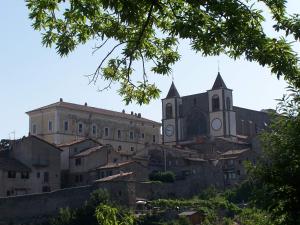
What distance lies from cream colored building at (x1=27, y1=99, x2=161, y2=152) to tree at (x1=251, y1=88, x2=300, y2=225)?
6483 centimetres

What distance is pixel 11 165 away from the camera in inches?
2093

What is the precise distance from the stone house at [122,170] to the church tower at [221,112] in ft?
74.9

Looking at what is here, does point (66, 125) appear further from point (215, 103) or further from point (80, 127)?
point (215, 103)

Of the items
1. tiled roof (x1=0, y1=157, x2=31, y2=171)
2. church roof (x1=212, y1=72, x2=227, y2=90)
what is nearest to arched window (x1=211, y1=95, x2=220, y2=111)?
church roof (x1=212, y1=72, x2=227, y2=90)

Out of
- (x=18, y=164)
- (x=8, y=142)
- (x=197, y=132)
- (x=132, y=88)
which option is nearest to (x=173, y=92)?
(x=197, y=132)

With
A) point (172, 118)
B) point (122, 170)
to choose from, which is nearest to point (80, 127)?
point (172, 118)

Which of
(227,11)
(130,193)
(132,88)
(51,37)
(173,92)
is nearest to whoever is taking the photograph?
(227,11)

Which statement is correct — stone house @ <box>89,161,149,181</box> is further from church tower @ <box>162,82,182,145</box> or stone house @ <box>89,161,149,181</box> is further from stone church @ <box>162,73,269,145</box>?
church tower @ <box>162,82,182,145</box>

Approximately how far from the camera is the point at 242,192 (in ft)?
171

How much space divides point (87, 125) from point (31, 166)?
21.3 m

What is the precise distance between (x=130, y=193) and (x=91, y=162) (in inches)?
329

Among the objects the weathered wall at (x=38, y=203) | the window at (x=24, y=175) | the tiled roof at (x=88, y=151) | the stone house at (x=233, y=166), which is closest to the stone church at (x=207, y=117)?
the stone house at (x=233, y=166)

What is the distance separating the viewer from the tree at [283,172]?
7148mm

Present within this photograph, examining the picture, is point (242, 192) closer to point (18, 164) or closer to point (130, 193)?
point (130, 193)
